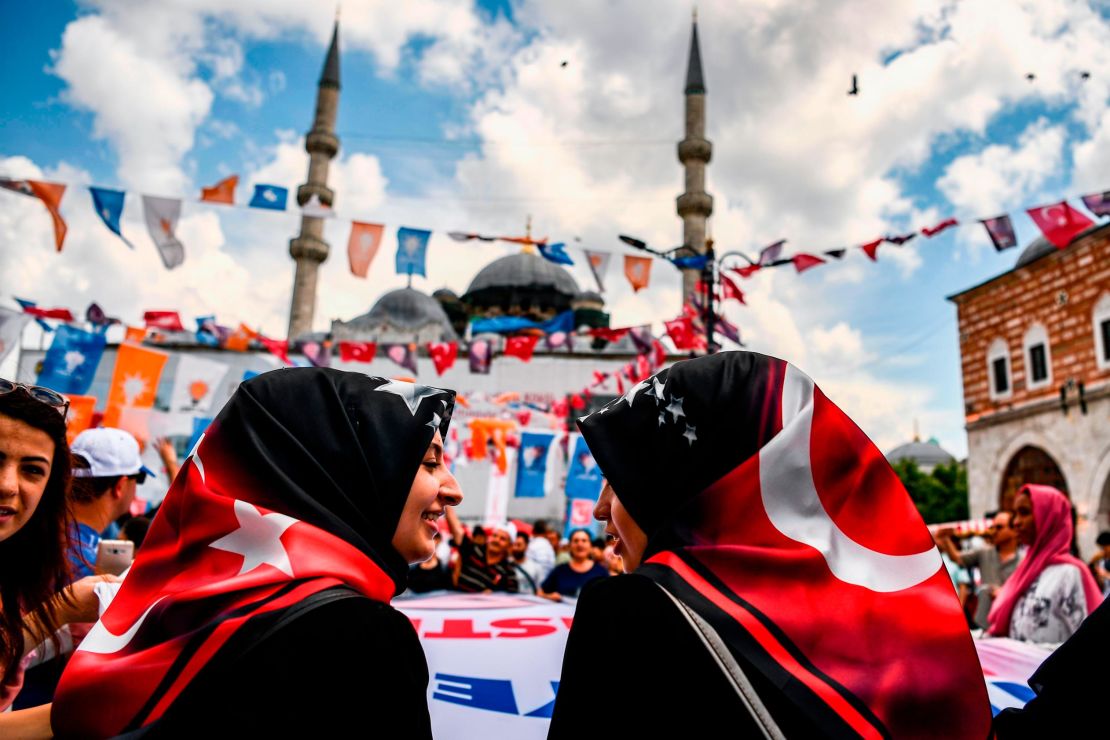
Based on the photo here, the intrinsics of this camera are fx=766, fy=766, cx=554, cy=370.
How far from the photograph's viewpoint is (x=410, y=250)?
1007cm

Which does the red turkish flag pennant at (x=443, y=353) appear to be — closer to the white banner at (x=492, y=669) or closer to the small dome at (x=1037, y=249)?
the white banner at (x=492, y=669)

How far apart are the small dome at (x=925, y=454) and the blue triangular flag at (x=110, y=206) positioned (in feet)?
160

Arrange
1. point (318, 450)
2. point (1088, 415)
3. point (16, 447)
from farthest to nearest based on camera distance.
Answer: point (1088, 415)
point (16, 447)
point (318, 450)

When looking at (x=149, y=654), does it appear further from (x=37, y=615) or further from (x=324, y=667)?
(x=37, y=615)

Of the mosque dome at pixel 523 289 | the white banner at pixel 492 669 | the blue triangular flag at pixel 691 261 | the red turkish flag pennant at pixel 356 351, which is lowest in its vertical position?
the white banner at pixel 492 669

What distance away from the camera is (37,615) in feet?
6.15

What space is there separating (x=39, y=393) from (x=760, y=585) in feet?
5.71

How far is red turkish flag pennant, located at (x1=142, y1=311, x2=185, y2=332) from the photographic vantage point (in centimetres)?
1272

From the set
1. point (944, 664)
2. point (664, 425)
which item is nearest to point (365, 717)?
point (664, 425)

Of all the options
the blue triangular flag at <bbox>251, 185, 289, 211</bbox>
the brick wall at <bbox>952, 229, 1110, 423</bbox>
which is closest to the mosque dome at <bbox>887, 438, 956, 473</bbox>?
the brick wall at <bbox>952, 229, 1110, 423</bbox>

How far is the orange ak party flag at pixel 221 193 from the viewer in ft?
28.1

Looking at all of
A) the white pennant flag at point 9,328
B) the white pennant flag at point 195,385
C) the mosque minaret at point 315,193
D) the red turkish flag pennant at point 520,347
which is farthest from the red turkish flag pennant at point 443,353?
the mosque minaret at point 315,193

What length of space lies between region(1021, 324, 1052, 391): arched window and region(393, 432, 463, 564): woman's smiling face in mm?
20286

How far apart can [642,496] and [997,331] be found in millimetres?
21683
